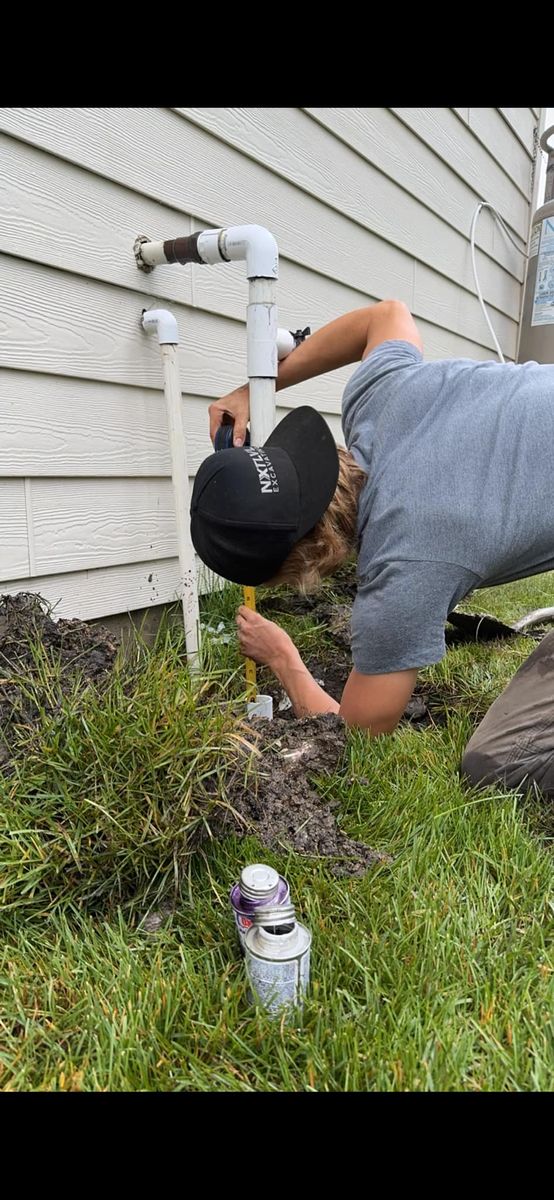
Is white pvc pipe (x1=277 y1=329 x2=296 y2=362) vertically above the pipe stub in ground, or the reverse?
white pvc pipe (x1=277 y1=329 x2=296 y2=362)

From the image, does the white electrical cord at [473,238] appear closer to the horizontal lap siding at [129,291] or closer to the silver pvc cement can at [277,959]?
the horizontal lap siding at [129,291]

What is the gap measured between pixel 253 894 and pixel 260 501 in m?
0.77

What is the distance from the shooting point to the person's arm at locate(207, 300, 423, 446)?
6.95 feet

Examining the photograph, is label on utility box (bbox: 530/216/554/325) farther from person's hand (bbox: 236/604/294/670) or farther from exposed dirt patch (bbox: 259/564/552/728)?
person's hand (bbox: 236/604/294/670)

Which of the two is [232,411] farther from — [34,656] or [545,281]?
[545,281]

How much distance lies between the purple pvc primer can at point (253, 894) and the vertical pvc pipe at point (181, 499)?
106 cm

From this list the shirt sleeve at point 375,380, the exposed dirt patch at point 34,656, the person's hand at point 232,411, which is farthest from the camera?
the person's hand at point 232,411

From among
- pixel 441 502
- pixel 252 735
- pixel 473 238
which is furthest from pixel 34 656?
pixel 473 238

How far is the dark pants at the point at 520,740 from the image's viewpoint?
181 centimetres

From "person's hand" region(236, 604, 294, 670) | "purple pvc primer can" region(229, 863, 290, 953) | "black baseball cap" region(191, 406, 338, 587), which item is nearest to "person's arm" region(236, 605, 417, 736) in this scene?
"person's hand" region(236, 604, 294, 670)

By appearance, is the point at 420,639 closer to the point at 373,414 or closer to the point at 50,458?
the point at 373,414

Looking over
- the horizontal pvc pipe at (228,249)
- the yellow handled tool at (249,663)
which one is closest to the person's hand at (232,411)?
the horizontal pvc pipe at (228,249)

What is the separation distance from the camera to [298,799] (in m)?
1.61

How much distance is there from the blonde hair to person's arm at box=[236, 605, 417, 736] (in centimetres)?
25
